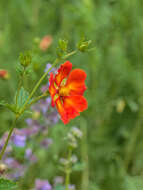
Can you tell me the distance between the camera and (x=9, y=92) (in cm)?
273

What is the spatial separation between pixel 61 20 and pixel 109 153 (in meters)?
1.44

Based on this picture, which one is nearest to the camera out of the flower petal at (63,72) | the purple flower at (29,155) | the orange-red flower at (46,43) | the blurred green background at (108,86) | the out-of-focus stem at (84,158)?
the flower petal at (63,72)

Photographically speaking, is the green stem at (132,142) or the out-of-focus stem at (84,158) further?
the green stem at (132,142)

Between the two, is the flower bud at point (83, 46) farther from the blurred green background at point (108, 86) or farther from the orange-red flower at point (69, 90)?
the blurred green background at point (108, 86)

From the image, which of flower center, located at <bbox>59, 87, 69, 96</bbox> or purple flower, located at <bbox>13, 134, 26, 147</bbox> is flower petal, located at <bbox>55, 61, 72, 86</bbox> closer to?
flower center, located at <bbox>59, 87, 69, 96</bbox>

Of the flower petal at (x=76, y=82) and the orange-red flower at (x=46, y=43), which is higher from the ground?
the orange-red flower at (x=46, y=43)

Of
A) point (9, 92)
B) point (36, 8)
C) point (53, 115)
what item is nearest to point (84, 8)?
point (36, 8)

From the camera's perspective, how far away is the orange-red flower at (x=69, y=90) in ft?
3.40

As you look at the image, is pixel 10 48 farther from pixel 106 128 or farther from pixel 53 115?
pixel 53 115

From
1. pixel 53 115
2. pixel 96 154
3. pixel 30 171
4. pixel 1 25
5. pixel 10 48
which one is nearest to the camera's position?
pixel 53 115

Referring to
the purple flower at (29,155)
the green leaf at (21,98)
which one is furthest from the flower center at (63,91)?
the purple flower at (29,155)

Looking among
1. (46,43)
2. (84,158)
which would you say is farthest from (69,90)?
(46,43)

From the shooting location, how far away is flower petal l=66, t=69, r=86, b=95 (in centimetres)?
108

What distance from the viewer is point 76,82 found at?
1.09 m
